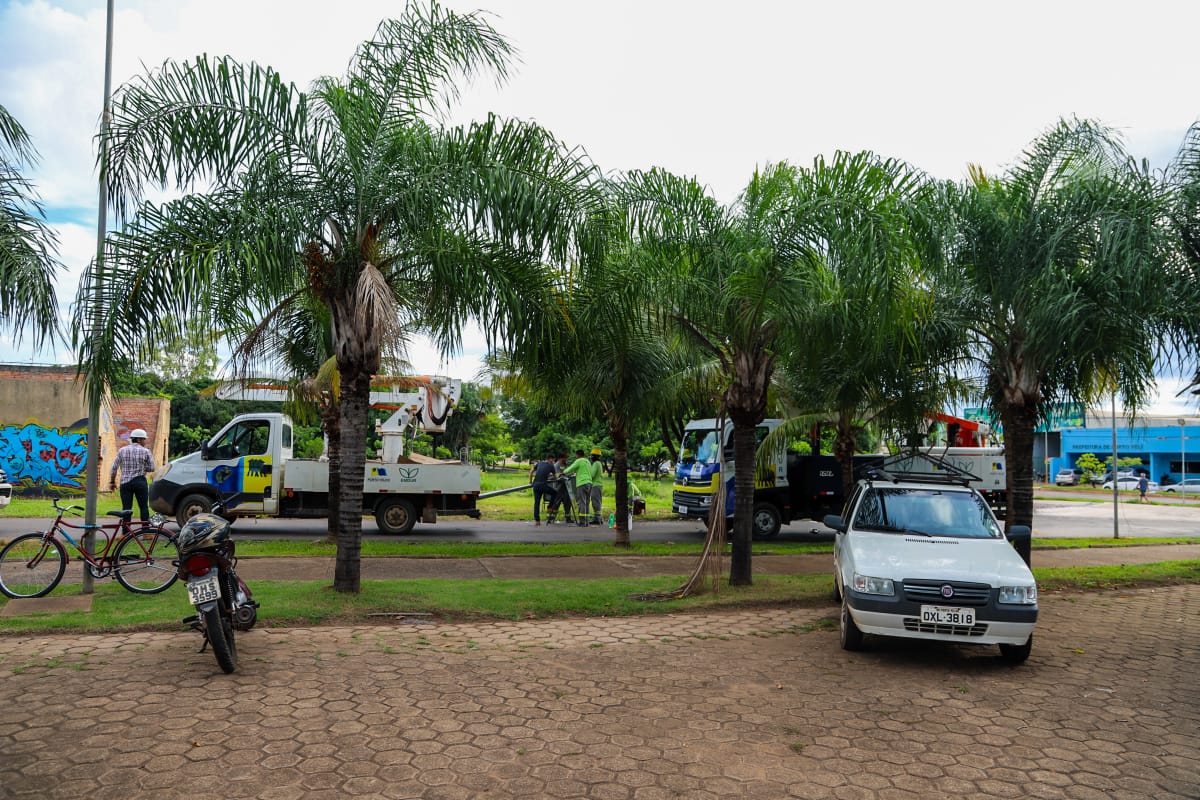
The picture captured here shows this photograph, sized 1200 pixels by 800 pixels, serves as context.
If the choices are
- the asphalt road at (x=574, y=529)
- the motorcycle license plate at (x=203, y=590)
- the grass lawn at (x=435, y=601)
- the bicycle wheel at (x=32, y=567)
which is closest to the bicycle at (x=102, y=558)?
the bicycle wheel at (x=32, y=567)

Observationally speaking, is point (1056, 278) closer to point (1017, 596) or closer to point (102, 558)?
point (1017, 596)

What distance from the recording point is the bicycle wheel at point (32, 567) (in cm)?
898

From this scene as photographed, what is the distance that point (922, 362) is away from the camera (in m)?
12.7

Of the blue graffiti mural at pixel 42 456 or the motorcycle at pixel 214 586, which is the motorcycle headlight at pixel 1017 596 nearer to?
the motorcycle at pixel 214 586

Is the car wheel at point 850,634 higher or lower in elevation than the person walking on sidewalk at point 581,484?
lower

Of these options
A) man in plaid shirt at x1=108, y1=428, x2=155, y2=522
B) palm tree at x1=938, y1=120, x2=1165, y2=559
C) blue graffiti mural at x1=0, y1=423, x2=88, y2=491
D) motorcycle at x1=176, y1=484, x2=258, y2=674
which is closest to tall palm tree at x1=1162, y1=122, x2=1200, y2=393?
palm tree at x1=938, y1=120, x2=1165, y2=559

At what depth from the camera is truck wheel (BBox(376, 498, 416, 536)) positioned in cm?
1769

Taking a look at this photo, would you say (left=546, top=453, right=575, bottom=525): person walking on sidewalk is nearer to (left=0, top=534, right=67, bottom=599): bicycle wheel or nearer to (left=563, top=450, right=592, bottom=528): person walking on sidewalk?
(left=563, top=450, right=592, bottom=528): person walking on sidewalk

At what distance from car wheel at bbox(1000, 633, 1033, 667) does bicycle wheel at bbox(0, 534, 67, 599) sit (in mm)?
9131

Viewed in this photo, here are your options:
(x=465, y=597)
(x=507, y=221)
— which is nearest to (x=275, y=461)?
(x=465, y=597)

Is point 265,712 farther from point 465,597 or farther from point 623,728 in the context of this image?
point 465,597

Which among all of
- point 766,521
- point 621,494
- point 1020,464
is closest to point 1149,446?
Answer: point 766,521

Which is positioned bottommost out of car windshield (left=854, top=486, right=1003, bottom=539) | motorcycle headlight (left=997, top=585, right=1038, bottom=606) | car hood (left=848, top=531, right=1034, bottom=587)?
motorcycle headlight (left=997, top=585, right=1038, bottom=606)

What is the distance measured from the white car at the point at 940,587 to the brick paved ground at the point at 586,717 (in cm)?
34
